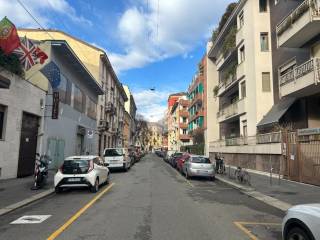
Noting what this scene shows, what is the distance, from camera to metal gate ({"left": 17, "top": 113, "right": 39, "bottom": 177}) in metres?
18.6

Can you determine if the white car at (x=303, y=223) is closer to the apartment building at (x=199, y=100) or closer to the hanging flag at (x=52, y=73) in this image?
the hanging flag at (x=52, y=73)

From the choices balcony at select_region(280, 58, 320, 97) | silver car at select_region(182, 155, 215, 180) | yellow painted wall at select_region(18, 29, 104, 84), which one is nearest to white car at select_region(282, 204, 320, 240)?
balcony at select_region(280, 58, 320, 97)

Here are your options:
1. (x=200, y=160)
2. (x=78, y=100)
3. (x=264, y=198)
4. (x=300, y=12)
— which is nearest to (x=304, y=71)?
(x=300, y=12)

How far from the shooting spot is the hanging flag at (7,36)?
15641 mm

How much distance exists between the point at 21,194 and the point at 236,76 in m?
24.4

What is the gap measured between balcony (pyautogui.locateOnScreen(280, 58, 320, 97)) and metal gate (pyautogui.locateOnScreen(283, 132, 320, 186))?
2.89 meters

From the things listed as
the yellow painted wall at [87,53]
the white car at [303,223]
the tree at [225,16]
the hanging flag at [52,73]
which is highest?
the tree at [225,16]

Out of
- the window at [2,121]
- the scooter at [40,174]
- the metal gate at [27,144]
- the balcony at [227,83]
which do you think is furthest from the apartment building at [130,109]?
the scooter at [40,174]

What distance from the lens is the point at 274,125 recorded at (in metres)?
23.5

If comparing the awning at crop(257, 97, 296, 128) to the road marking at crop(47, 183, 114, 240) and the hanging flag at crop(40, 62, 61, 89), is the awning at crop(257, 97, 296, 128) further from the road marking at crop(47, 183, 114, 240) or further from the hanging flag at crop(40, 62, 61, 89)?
the hanging flag at crop(40, 62, 61, 89)

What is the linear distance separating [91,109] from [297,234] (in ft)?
116

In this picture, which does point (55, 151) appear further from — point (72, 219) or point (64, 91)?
point (72, 219)

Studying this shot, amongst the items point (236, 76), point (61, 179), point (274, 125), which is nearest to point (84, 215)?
point (61, 179)

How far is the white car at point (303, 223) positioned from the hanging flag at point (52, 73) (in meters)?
19.3
